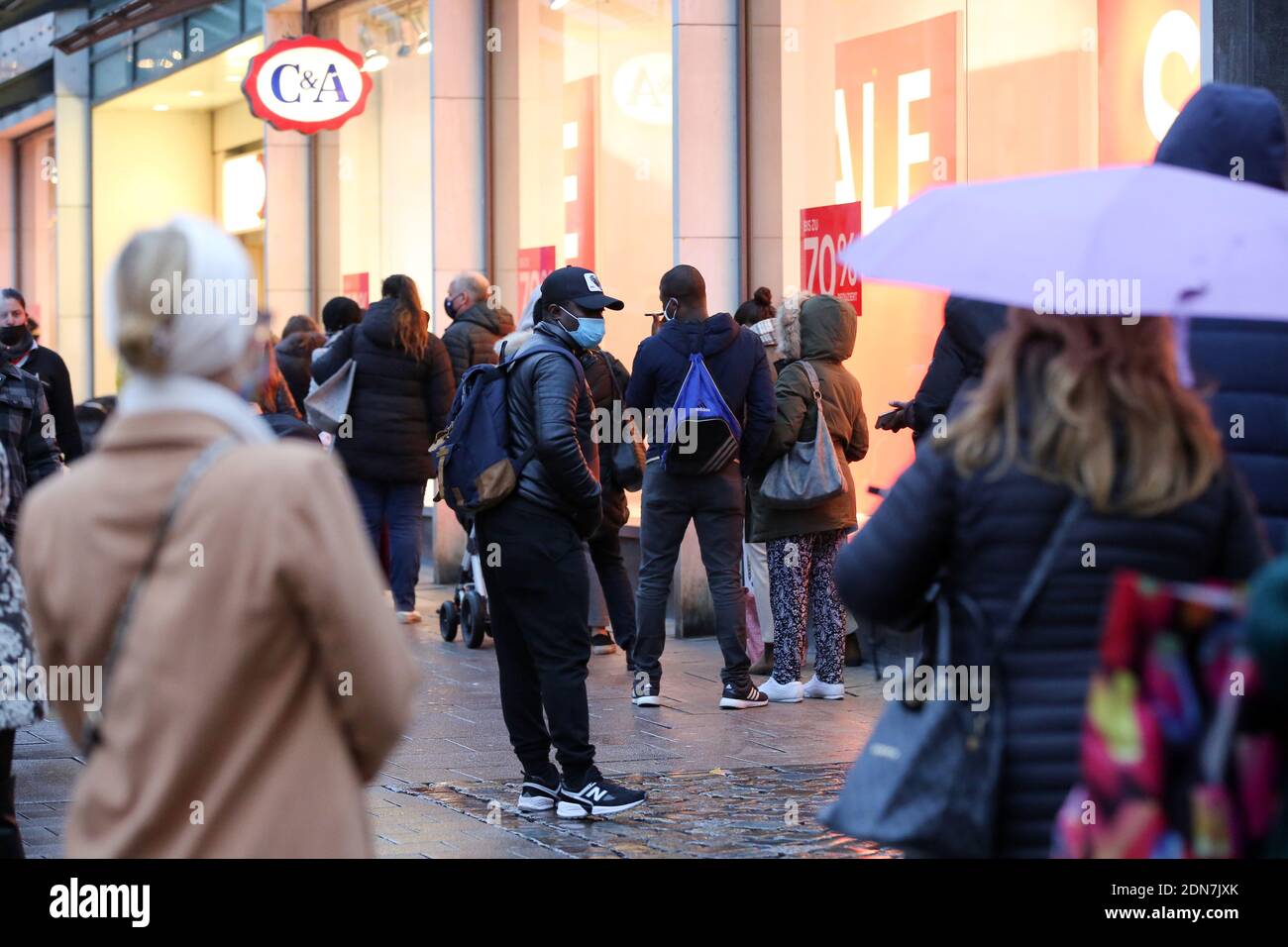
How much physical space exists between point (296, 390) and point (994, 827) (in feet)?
37.3

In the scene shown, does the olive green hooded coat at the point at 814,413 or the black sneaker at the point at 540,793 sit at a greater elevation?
the olive green hooded coat at the point at 814,413

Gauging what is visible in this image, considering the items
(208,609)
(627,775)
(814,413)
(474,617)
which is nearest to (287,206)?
(474,617)

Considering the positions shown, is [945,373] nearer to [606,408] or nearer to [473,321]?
[606,408]

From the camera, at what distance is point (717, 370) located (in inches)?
356

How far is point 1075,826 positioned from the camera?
2.95 m

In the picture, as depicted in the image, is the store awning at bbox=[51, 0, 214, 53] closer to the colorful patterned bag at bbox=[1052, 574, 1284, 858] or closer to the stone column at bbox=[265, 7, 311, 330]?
the stone column at bbox=[265, 7, 311, 330]

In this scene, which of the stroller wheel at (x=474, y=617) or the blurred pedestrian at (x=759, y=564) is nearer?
the blurred pedestrian at (x=759, y=564)

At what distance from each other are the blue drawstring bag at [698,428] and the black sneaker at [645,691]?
1.02 meters

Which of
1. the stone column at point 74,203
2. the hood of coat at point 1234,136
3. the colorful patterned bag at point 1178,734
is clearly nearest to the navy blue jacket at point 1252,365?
the hood of coat at point 1234,136

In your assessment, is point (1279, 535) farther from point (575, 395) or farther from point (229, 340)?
point (575, 395)

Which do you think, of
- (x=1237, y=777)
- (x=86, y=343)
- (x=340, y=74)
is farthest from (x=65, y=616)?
(x=86, y=343)

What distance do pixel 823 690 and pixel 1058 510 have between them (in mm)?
6612

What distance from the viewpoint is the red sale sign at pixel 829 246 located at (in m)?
11.5

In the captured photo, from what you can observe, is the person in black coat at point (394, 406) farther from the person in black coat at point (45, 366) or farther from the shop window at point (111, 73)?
the shop window at point (111, 73)
